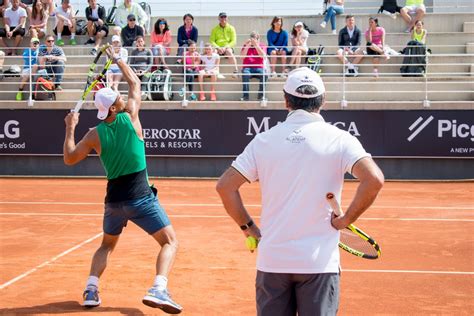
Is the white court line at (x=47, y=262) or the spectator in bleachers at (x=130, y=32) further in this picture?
the spectator in bleachers at (x=130, y=32)

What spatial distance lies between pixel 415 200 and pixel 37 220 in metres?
7.47

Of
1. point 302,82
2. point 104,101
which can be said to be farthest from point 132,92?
point 302,82

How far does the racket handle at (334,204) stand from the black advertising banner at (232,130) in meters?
15.6

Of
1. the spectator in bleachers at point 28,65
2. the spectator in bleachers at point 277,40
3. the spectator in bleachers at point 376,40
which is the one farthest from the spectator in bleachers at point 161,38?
the spectator in bleachers at point 376,40

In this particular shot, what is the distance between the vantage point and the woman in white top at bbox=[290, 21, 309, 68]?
2136 cm

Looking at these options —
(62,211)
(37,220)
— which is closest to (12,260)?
(37,220)

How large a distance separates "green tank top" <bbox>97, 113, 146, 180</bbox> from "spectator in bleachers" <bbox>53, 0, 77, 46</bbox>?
57.9 ft

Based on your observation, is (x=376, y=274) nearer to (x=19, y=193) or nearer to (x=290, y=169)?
(x=290, y=169)

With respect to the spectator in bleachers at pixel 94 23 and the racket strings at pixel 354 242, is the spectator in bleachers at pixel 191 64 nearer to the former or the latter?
the spectator in bleachers at pixel 94 23

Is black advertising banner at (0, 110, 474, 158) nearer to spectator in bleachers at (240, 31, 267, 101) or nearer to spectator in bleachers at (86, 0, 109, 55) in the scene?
spectator in bleachers at (240, 31, 267, 101)

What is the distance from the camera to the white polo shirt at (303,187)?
4.09 metres

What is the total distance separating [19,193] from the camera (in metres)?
17.1

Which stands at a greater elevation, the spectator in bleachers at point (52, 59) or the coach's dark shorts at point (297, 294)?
the spectator in bleachers at point (52, 59)

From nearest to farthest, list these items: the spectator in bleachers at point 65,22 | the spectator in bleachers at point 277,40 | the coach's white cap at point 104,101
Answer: the coach's white cap at point 104,101, the spectator in bleachers at point 277,40, the spectator in bleachers at point 65,22
